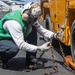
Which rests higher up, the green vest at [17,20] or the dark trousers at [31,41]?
the green vest at [17,20]

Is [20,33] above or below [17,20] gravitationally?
below

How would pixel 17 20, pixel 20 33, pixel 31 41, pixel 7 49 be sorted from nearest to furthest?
pixel 20 33 → pixel 17 20 → pixel 7 49 → pixel 31 41

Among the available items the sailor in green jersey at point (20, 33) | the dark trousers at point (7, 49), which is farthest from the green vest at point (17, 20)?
the dark trousers at point (7, 49)

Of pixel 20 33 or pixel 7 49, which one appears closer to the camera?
pixel 20 33

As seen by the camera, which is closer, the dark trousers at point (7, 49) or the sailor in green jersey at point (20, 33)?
the sailor in green jersey at point (20, 33)

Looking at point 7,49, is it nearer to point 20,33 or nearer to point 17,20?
point 20,33

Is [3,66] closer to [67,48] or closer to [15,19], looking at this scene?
[15,19]

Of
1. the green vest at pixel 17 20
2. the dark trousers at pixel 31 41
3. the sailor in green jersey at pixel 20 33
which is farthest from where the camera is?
the dark trousers at pixel 31 41

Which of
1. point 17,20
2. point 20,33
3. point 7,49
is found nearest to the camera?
point 20,33

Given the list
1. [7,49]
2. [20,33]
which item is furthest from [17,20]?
[7,49]

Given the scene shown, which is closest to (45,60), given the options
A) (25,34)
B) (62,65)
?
(62,65)

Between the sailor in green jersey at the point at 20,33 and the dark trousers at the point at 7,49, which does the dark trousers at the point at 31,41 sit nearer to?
the sailor in green jersey at the point at 20,33

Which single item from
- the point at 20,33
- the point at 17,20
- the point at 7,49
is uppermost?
the point at 17,20

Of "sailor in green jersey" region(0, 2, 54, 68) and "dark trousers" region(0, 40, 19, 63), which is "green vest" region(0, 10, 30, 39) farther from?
"dark trousers" region(0, 40, 19, 63)
